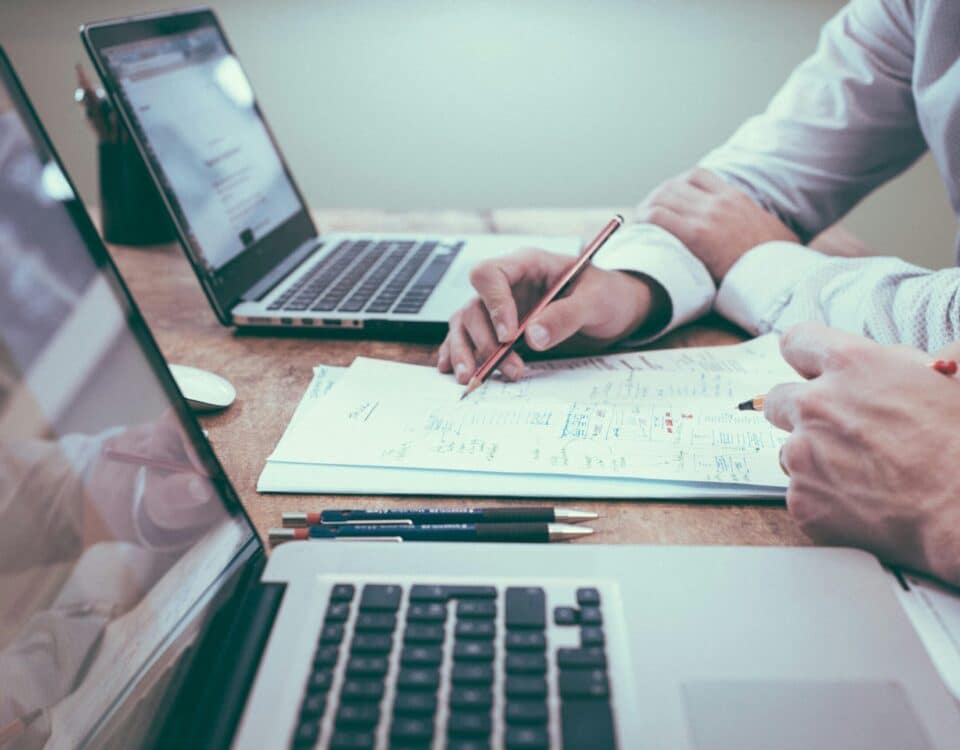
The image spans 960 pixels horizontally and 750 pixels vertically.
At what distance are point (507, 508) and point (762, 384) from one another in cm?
27

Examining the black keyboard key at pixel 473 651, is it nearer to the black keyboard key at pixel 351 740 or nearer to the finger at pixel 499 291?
the black keyboard key at pixel 351 740

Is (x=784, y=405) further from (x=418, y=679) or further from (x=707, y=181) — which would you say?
(x=707, y=181)

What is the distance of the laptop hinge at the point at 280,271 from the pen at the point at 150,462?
1.39 ft

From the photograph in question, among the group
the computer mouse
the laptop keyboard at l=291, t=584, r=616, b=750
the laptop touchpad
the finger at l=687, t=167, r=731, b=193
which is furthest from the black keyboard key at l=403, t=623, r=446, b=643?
the finger at l=687, t=167, r=731, b=193

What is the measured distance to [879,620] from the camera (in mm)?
375

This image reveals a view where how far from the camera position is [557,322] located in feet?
2.18

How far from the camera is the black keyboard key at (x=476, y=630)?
35cm

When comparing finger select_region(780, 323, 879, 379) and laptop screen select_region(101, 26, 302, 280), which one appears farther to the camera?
laptop screen select_region(101, 26, 302, 280)

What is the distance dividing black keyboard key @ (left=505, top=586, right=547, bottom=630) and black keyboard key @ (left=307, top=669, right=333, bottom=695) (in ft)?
0.27

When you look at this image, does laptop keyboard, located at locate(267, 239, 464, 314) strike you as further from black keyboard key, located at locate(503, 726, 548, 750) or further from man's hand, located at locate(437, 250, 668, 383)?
black keyboard key, located at locate(503, 726, 548, 750)

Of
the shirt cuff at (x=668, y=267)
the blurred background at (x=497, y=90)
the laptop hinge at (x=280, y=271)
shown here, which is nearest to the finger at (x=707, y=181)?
the shirt cuff at (x=668, y=267)

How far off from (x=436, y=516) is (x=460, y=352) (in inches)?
8.8

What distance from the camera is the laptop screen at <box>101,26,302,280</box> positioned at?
76 centimetres

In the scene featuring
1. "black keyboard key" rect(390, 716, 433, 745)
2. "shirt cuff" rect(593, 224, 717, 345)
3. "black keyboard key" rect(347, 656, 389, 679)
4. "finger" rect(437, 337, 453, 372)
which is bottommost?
"shirt cuff" rect(593, 224, 717, 345)
